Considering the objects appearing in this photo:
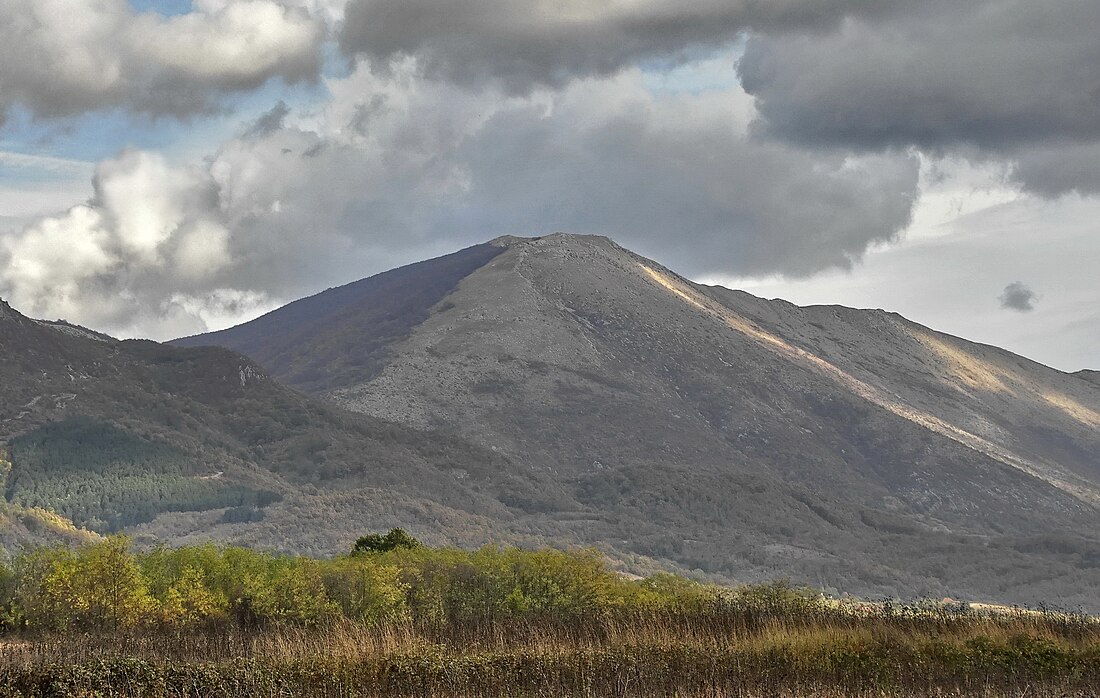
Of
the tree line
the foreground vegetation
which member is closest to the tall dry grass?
the foreground vegetation

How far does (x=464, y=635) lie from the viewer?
6222cm

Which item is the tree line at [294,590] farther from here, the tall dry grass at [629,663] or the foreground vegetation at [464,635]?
the tall dry grass at [629,663]

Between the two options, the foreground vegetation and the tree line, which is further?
the tree line

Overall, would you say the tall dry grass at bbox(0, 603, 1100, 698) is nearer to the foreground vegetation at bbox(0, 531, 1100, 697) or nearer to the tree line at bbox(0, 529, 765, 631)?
the foreground vegetation at bbox(0, 531, 1100, 697)

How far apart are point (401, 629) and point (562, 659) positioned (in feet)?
60.1

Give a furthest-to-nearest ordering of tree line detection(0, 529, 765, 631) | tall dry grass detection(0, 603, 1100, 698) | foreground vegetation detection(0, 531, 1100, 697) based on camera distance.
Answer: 1. tree line detection(0, 529, 765, 631)
2. foreground vegetation detection(0, 531, 1100, 697)
3. tall dry grass detection(0, 603, 1100, 698)

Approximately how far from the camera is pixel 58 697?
4269 cm

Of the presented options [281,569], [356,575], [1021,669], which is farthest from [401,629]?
[1021,669]

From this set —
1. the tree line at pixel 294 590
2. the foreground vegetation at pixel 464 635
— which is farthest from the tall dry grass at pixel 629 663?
the tree line at pixel 294 590

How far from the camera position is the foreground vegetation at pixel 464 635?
46.3 meters

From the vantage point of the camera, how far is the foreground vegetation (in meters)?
46.3

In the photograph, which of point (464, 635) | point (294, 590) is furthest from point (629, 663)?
point (294, 590)

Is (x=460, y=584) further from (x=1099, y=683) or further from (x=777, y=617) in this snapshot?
(x=1099, y=683)

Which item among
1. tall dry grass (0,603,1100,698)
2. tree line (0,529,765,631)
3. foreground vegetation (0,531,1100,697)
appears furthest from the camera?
tree line (0,529,765,631)
